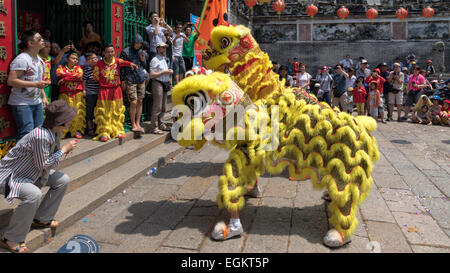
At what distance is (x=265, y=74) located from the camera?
401 centimetres

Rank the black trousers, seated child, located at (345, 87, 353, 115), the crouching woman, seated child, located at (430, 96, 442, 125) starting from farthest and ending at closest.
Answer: seated child, located at (430, 96, 442, 125) → seated child, located at (345, 87, 353, 115) → the black trousers → the crouching woman

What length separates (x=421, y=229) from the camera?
372 cm

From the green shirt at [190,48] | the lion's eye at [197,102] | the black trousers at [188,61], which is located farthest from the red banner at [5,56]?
the black trousers at [188,61]

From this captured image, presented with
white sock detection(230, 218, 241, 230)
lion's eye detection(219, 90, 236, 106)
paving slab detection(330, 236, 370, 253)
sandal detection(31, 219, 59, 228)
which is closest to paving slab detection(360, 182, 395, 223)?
paving slab detection(330, 236, 370, 253)

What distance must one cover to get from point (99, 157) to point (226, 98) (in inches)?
104

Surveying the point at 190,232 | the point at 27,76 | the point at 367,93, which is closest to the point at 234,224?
the point at 190,232

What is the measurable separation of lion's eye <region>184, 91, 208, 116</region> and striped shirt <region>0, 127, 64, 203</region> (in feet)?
3.72

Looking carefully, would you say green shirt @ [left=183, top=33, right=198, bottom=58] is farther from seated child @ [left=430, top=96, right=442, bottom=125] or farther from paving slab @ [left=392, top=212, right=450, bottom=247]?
seated child @ [left=430, top=96, right=442, bottom=125]

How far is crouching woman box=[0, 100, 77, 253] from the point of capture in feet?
9.62

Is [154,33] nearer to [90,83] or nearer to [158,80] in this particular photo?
[158,80]

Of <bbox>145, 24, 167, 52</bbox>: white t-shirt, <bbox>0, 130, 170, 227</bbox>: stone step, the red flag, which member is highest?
the red flag

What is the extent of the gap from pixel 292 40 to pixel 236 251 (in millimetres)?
20663

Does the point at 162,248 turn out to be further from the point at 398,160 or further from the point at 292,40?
the point at 292,40

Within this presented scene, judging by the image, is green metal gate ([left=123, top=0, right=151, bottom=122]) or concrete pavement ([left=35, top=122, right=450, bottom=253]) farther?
green metal gate ([left=123, top=0, right=151, bottom=122])
